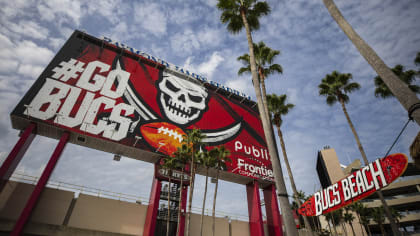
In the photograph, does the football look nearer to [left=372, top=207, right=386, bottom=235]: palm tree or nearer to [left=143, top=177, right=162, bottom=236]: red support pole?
[left=143, top=177, right=162, bottom=236]: red support pole

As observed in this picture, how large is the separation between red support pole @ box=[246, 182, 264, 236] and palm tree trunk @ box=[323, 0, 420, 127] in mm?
25136

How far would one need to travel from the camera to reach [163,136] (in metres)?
26.5

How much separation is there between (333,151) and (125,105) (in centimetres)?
6050

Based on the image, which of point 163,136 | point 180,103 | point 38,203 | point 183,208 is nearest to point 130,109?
point 163,136

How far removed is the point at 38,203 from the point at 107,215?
20.1ft

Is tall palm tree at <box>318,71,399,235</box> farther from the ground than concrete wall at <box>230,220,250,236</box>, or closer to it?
Result: farther from the ground

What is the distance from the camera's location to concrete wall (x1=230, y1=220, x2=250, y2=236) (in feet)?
96.4

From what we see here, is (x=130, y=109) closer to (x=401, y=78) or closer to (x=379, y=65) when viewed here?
(x=379, y=65)

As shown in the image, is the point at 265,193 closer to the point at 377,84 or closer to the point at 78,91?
the point at 377,84

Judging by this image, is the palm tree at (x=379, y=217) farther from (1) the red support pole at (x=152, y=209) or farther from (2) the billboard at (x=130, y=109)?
(1) the red support pole at (x=152, y=209)

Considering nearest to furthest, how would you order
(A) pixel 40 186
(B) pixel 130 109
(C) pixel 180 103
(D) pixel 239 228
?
(A) pixel 40 186
(B) pixel 130 109
(D) pixel 239 228
(C) pixel 180 103

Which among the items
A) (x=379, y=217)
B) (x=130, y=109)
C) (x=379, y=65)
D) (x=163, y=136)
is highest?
(x=130, y=109)

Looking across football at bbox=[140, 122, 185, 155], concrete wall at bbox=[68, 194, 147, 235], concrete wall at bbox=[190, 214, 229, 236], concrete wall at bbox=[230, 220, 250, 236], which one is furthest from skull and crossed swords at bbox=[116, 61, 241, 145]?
concrete wall at bbox=[230, 220, 250, 236]

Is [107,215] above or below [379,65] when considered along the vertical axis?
below
